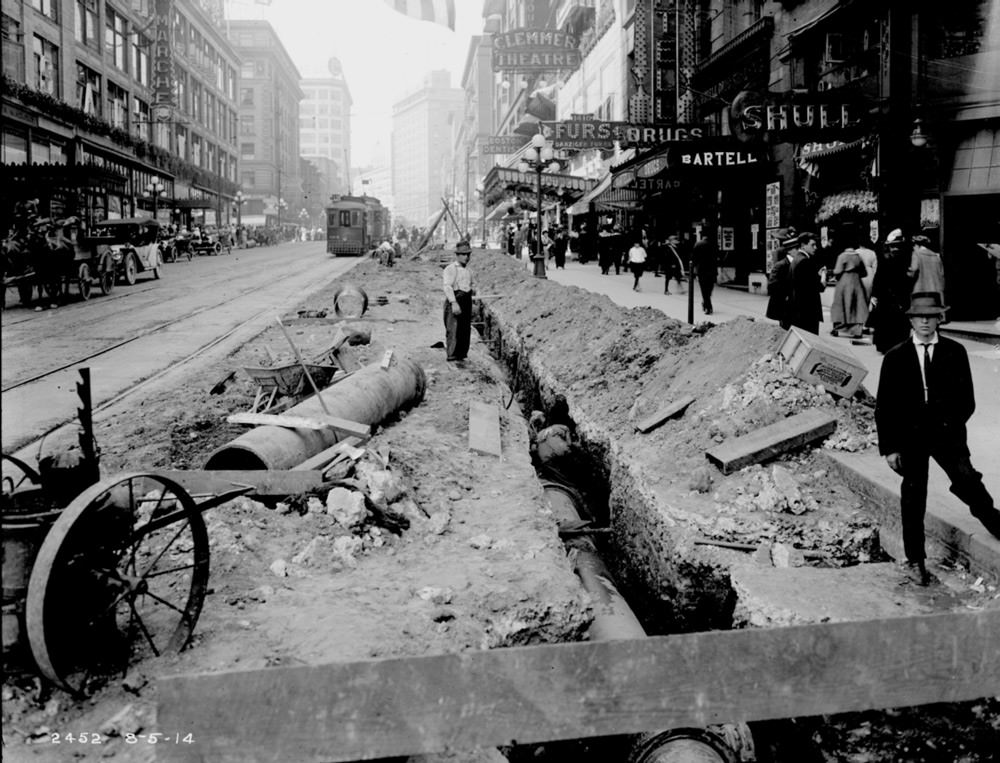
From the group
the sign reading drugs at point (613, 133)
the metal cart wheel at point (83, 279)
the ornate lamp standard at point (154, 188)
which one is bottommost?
the metal cart wheel at point (83, 279)

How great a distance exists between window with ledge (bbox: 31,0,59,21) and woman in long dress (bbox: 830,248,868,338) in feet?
105

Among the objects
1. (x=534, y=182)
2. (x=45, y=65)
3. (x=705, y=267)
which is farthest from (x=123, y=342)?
(x=45, y=65)

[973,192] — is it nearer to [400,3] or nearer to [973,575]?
[400,3]

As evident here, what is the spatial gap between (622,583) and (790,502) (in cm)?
169

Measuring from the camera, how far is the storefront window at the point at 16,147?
98.5ft

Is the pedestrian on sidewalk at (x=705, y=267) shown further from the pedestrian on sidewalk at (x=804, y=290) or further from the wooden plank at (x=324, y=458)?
the wooden plank at (x=324, y=458)

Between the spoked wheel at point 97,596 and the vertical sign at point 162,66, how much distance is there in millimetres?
49379

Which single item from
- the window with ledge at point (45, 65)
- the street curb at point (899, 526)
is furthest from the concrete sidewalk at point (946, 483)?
the window with ledge at point (45, 65)

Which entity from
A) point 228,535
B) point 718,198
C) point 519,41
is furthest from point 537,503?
point 519,41

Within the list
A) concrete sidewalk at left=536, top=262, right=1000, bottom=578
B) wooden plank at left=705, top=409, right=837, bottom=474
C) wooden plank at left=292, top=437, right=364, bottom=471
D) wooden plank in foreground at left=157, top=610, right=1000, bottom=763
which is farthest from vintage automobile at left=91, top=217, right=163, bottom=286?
wooden plank in foreground at left=157, top=610, right=1000, bottom=763

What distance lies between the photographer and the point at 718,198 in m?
24.9

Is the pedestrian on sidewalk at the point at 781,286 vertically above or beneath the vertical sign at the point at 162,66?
beneath

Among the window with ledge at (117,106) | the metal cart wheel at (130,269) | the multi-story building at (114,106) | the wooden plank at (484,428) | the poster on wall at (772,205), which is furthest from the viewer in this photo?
the window with ledge at (117,106)

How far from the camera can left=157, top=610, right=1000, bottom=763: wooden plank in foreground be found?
327 cm
